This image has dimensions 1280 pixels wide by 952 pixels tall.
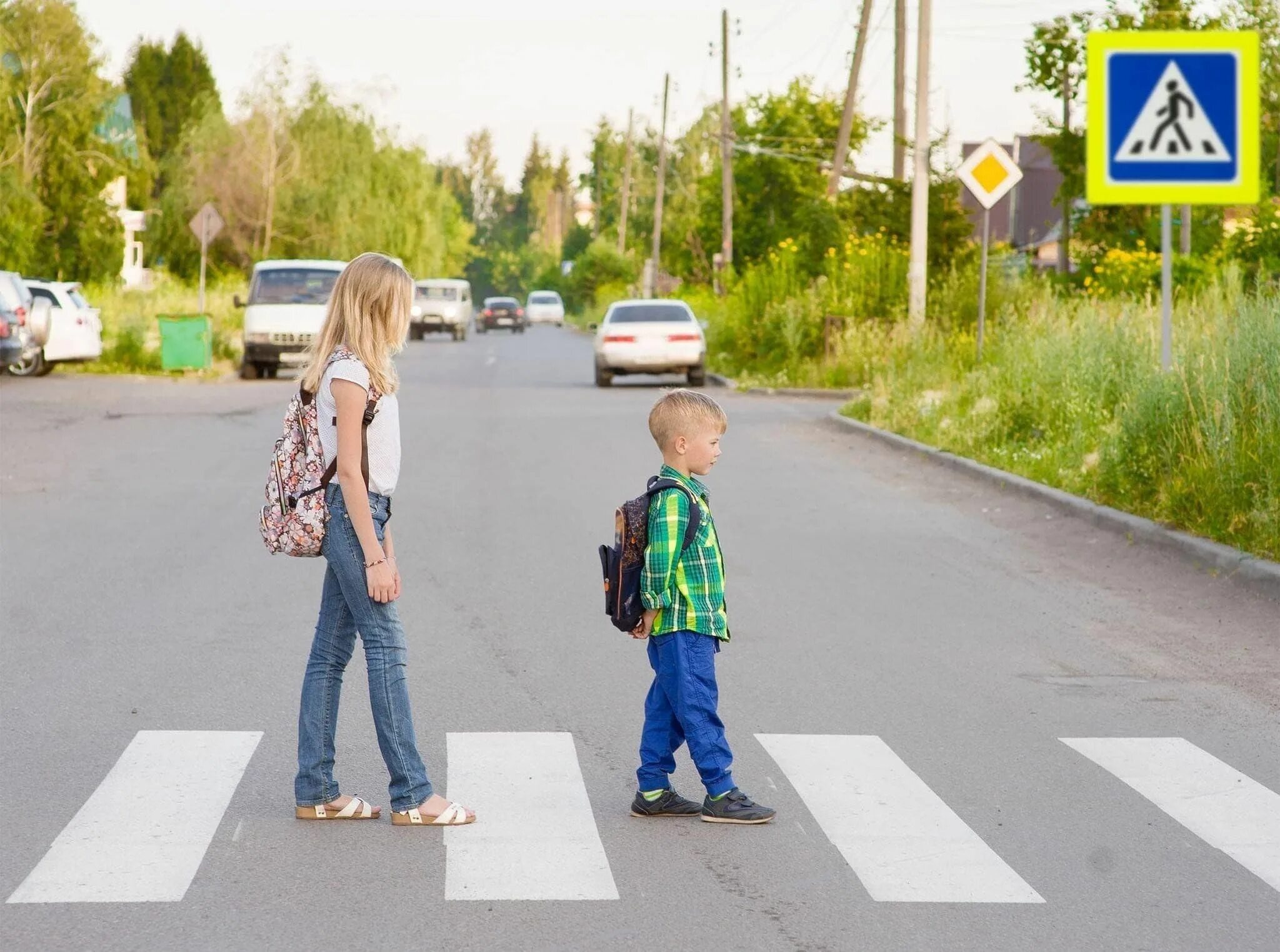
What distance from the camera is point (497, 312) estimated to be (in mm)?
77375

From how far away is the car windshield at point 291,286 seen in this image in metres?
32.5

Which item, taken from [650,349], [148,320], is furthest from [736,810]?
[148,320]

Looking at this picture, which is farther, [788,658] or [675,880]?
[788,658]

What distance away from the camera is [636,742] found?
6777 millimetres

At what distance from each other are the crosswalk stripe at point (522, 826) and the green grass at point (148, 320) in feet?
88.1

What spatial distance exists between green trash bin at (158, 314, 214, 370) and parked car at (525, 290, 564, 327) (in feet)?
207

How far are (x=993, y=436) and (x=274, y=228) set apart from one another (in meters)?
39.4

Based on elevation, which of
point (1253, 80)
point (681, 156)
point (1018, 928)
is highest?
point (681, 156)

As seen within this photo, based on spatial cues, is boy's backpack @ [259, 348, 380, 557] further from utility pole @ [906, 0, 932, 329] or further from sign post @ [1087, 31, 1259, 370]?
utility pole @ [906, 0, 932, 329]

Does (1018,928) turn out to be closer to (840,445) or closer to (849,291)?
(840,445)

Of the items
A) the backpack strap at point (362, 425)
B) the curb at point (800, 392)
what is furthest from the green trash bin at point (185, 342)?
the backpack strap at point (362, 425)

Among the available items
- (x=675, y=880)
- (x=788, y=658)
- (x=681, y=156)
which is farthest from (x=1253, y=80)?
(x=681, y=156)

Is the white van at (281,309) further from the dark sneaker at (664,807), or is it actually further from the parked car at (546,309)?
the parked car at (546,309)

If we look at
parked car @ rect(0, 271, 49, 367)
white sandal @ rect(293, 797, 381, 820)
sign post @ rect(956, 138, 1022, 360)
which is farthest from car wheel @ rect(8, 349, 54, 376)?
white sandal @ rect(293, 797, 381, 820)
